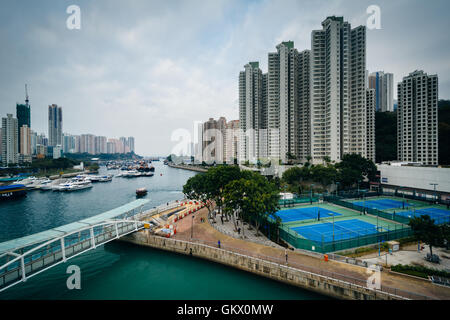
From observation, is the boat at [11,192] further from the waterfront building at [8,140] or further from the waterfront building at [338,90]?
the waterfront building at [8,140]

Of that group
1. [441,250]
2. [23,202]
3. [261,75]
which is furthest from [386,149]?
[23,202]

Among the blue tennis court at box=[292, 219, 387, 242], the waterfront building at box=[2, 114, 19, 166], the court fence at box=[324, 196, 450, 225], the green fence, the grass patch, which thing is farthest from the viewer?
the waterfront building at box=[2, 114, 19, 166]

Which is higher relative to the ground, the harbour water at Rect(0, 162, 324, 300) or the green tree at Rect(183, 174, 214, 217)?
the green tree at Rect(183, 174, 214, 217)

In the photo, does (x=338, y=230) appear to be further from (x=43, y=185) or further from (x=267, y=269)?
(x=43, y=185)

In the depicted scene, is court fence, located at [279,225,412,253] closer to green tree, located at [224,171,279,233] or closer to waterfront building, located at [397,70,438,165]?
green tree, located at [224,171,279,233]

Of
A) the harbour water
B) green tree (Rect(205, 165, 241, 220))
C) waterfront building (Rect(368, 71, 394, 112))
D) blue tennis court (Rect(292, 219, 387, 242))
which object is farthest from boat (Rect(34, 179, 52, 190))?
waterfront building (Rect(368, 71, 394, 112))

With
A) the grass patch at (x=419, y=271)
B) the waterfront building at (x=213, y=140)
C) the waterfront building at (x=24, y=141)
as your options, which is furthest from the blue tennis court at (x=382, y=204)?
the waterfront building at (x=24, y=141)

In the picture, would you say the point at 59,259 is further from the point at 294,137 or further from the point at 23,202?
the point at 294,137
